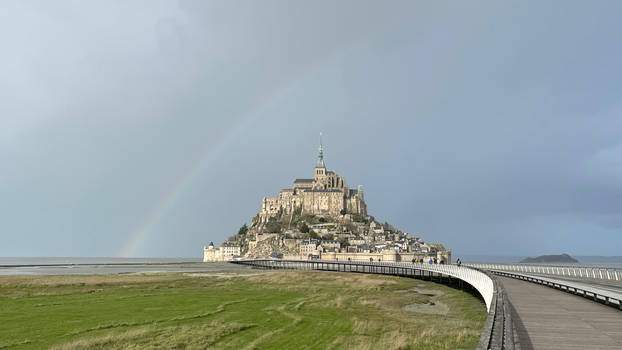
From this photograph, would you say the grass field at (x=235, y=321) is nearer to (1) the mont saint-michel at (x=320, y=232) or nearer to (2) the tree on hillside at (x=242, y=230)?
(1) the mont saint-michel at (x=320, y=232)

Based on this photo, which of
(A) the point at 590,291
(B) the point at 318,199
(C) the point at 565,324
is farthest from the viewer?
(B) the point at 318,199

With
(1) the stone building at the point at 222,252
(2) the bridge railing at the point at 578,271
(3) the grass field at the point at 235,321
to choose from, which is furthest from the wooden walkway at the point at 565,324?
(1) the stone building at the point at 222,252

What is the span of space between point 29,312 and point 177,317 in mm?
9207

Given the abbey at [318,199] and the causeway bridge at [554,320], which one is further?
the abbey at [318,199]

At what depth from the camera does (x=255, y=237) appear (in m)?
169

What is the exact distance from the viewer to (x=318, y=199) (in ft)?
595

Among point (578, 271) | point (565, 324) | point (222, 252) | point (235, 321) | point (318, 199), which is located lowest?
Answer: point (235, 321)

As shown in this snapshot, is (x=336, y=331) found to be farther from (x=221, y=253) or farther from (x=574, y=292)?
(x=221, y=253)

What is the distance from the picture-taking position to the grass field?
1744cm

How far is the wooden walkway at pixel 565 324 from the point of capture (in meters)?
10.2

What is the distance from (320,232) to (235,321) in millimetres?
135965

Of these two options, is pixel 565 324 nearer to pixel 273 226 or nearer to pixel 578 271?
pixel 578 271

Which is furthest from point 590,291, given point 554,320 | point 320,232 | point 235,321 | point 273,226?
point 273,226

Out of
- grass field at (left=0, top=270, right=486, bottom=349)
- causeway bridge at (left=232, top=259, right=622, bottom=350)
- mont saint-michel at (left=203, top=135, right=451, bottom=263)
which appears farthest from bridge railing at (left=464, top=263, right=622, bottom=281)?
mont saint-michel at (left=203, top=135, right=451, bottom=263)
